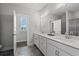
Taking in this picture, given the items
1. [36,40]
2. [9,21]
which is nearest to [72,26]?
[36,40]

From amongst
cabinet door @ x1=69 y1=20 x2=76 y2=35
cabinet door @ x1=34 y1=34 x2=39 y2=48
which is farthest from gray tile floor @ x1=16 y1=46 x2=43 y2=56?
cabinet door @ x1=69 y1=20 x2=76 y2=35

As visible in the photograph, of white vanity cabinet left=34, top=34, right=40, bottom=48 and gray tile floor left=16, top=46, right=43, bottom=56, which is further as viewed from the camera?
white vanity cabinet left=34, top=34, right=40, bottom=48

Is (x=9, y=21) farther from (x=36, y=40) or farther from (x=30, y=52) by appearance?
(x=30, y=52)

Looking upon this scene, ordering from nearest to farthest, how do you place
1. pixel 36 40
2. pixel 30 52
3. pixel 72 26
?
pixel 72 26 < pixel 30 52 < pixel 36 40

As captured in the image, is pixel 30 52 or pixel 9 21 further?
pixel 9 21

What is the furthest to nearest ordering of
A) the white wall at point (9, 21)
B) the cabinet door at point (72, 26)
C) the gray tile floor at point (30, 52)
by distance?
the white wall at point (9, 21), the gray tile floor at point (30, 52), the cabinet door at point (72, 26)

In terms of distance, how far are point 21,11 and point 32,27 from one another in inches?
32.6

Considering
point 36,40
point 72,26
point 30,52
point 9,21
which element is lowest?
point 30,52

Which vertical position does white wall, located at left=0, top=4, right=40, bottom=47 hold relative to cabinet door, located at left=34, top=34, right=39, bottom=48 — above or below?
above

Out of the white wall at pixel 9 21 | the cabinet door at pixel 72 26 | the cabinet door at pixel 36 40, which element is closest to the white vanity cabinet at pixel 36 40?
the cabinet door at pixel 36 40

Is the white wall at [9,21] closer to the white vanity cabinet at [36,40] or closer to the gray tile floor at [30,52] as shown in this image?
the white vanity cabinet at [36,40]

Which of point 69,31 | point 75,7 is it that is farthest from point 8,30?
point 75,7

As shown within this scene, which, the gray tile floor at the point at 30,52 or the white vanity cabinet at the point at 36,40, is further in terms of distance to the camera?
→ the white vanity cabinet at the point at 36,40

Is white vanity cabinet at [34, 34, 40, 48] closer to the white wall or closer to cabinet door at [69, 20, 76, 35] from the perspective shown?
the white wall
